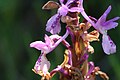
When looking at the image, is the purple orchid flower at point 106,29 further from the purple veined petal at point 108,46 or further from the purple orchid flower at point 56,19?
the purple orchid flower at point 56,19

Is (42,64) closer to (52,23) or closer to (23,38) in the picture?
(52,23)

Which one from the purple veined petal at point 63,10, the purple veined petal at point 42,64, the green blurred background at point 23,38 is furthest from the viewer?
the green blurred background at point 23,38

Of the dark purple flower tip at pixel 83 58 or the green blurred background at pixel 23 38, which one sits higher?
the dark purple flower tip at pixel 83 58

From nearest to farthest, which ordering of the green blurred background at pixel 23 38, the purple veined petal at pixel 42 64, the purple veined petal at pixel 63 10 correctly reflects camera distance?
1. the purple veined petal at pixel 63 10
2. the purple veined petal at pixel 42 64
3. the green blurred background at pixel 23 38

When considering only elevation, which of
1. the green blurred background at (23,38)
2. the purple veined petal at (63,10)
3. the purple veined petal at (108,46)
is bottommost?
the green blurred background at (23,38)

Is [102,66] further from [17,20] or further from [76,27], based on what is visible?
[76,27]

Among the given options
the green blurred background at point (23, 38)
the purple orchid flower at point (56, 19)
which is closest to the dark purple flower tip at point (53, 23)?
the purple orchid flower at point (56, 19)

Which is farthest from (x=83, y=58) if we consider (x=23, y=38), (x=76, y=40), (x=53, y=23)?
(x=23, y=38)

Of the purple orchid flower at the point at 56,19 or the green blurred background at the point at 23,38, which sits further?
the green blurred background at the point at 23,38

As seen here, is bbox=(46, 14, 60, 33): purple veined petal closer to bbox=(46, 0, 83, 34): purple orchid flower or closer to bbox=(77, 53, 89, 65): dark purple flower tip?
bbox=(46, 0, 83, 34): purple orchid flower
